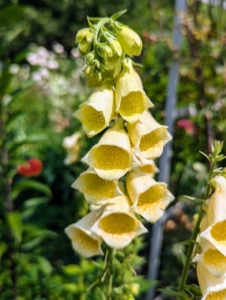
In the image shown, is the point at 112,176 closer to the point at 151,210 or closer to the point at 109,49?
the point at 151,210

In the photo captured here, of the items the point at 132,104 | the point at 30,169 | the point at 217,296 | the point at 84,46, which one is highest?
the point at 84,46

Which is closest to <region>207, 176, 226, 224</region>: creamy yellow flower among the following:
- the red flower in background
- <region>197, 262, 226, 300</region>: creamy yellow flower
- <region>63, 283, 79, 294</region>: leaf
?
<region>197, 262, 226, 300</region>: creamy yellow flower

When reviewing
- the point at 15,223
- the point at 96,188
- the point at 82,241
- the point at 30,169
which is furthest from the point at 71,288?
the point at 30,169

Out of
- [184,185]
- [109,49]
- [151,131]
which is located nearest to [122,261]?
[151,131]

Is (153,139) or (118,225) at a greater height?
(153,139)

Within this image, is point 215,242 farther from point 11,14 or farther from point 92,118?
point 11,14

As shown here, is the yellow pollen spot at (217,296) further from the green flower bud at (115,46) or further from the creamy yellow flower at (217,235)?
the green flower bud at (115,46)
